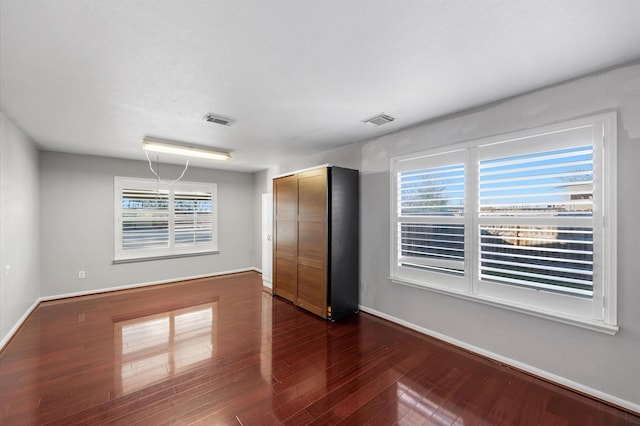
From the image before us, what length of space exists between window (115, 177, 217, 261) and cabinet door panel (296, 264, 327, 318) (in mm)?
2950

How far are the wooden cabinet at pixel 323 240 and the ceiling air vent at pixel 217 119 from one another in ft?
4.13

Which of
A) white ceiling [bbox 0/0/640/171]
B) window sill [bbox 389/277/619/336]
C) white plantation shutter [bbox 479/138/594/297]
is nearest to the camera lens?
white ceiling [bbox 0/0/640/171]

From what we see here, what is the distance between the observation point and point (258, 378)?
7.52ft

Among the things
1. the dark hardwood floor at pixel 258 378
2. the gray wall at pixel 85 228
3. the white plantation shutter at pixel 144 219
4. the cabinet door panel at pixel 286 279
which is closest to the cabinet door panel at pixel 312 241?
the cabinet door panel at pixel 286 279

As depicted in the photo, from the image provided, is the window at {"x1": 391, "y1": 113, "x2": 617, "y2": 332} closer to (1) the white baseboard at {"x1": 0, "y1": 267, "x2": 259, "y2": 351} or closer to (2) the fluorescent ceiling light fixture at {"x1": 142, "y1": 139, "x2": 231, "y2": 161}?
(2) the fluorescent ceiling light fixture at {"x1": 142, "y1": 139, "x2": 231, "y2": 161}

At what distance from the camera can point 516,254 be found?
2428mm

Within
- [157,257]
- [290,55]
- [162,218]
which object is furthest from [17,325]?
[290,55]

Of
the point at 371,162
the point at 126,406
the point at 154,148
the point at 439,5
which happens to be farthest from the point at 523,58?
→ the point at 154,148

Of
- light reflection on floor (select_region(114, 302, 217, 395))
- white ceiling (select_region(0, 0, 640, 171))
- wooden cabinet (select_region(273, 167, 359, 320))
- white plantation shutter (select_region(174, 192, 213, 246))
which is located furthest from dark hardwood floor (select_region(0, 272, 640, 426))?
white ceiling (select_region(0, 0, 640, 171))

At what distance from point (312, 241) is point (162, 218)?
3.48 m

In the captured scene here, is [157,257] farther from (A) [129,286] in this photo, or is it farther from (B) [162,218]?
(B) [162,218]

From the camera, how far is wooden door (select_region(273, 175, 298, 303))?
4.14 meters

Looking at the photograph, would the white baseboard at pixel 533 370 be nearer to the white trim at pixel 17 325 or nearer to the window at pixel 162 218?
the white trim at pixel 17 325

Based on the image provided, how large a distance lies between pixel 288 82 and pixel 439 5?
1.17 m
